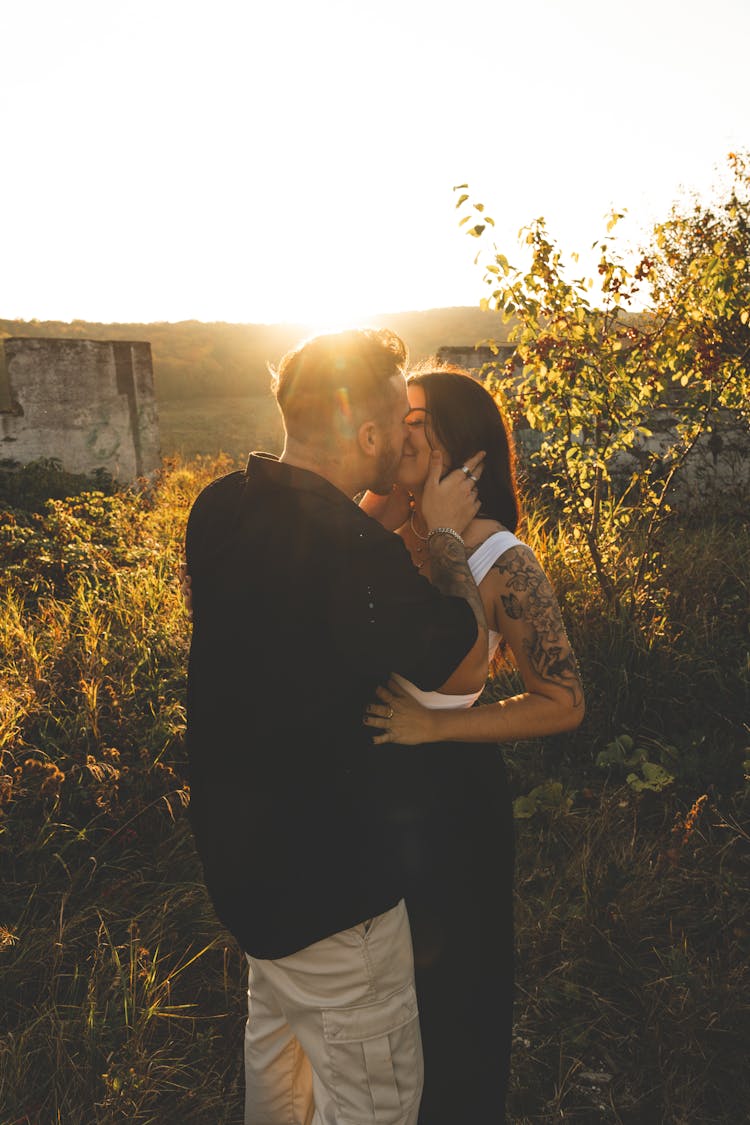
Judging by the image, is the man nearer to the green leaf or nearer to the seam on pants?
the seam on pants

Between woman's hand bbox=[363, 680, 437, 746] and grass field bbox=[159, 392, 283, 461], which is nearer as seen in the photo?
woman's hand bbox=[363, 680, 437, 746]

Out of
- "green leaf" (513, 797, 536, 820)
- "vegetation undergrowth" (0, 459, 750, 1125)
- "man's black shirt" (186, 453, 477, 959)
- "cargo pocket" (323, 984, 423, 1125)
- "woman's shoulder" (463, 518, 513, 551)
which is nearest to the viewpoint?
"man's black shirt" (186, 453, 477, 959)

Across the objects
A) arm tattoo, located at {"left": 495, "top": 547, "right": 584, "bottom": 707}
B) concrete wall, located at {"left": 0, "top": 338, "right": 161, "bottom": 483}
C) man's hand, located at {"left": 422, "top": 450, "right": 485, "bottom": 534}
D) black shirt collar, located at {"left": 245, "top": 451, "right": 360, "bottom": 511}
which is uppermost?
concrete wall, located at {"left": 0, "top": 338, "right": 161, "bottom": 483}

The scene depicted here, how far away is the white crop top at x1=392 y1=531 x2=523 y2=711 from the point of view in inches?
71.2

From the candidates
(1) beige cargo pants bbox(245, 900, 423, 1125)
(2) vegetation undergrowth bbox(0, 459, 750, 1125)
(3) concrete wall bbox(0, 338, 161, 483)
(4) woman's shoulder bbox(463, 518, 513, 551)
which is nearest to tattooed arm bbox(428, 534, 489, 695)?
(4) woman's shoulder bbox(463, 518, 513, 551)

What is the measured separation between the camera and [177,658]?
14.3 feet

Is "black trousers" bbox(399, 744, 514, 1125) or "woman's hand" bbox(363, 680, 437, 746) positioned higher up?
"woman's hand" bbox(363, 680, 437, 746)

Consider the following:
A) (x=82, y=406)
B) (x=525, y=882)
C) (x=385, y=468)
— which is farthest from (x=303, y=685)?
(x=82, y=406)

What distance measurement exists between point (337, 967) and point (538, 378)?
3923 millimetres

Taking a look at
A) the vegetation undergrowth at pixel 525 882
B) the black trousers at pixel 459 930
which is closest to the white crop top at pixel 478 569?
the black trousers at pixel 459 930

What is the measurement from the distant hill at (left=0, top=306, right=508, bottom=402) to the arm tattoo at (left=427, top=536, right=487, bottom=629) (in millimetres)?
25777

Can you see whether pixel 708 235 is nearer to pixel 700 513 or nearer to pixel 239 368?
pixel 700 513

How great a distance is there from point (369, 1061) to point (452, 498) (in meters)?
1.34

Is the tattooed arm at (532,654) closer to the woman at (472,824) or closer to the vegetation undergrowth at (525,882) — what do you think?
the woman at (472,824)
